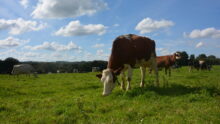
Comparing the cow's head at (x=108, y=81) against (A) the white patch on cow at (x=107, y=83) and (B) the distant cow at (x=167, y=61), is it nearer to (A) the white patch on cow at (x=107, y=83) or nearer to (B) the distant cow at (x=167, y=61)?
(A) the white patch on cow at (x=107, y=83)

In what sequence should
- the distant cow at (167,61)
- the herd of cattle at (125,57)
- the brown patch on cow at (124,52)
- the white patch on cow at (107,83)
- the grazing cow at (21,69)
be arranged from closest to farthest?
1. the white patch on cow at (107,83)
2. the herd of cattle at (125,57)
3. the brown patch on cow at (124,52)
4. the distant cow at (167,61)
5. the grazing cow at (21,69)

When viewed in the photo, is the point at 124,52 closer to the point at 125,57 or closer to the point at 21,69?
the point at 125,57

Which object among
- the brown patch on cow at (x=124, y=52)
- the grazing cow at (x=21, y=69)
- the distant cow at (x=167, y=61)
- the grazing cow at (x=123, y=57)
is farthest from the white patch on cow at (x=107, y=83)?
the grazing cow at (x=21, y=69)

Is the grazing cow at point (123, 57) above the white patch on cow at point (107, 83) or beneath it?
above

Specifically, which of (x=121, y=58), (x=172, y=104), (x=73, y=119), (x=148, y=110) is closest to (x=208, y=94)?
(x=172, y=104)

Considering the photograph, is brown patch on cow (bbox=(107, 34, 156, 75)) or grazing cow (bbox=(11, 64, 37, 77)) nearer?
brown patch on cow (bbox=(107, 34, 156, 75))

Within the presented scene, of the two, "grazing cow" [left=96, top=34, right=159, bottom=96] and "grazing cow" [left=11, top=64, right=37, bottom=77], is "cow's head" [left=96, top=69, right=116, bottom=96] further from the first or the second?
"grazing cow" [left=11, top=64, right=37, bottom=77]

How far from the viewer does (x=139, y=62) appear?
1112 centimetres

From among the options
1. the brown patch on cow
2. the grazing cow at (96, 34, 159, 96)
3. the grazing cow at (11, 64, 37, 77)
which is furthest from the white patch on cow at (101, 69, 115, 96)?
the grazing cow at (11, 64, 37, 77)

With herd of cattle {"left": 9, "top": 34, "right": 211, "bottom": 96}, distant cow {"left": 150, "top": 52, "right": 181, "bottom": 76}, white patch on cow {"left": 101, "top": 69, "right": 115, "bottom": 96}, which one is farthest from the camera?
distant cow {"left": 150, "top": 52, "right": 181, "bottom": 76}

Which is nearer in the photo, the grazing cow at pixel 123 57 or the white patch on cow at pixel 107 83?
the white patch on cow at pixel 107 83

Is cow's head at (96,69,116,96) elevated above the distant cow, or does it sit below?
below

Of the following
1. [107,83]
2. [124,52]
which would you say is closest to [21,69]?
[124,52]

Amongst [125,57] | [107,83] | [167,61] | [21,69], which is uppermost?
[167,61]
